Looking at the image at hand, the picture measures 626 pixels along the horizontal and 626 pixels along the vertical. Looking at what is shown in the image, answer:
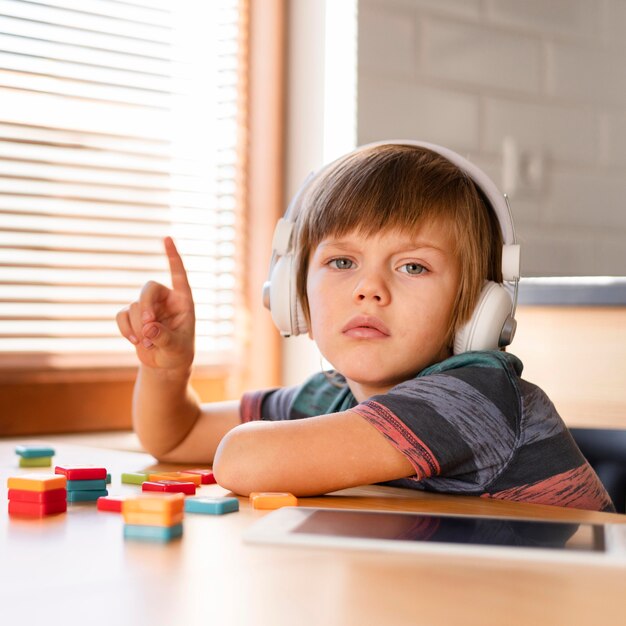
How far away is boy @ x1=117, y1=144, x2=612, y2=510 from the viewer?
0.85 m

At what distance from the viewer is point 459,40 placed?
1820mm

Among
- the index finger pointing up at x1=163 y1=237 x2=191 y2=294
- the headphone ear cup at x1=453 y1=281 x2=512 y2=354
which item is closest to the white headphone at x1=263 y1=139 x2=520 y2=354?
the headphone ear cup at x1=453 y1=281 x2=512 y2=354

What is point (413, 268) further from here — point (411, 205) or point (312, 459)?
point (312, 459)

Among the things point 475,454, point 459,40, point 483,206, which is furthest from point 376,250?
point 459,40

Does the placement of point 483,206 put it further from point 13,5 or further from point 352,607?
point 13,5

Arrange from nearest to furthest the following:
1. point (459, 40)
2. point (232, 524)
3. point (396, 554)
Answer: point (396, 554) → point (232, 524) → point (459, 40)

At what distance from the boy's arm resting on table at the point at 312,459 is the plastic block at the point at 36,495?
16 centimetres

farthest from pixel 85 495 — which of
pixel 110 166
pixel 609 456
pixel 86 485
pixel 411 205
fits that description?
pixel 110 166

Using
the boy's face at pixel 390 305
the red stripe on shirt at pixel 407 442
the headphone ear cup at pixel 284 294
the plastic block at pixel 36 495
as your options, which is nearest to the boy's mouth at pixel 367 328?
the boy's face at pixel 390 305

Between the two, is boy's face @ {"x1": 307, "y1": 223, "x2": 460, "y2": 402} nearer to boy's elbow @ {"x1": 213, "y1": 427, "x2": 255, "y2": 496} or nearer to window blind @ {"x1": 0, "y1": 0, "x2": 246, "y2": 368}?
boy's elbow @ {"x1": 213, "y1": 427, "x2": 255, "y2": 496}

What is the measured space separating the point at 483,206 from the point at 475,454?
36cm

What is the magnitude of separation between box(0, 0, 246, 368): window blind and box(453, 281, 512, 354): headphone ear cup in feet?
2.97

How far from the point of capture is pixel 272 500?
78 centimetres

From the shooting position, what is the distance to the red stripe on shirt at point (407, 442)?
85 cm
